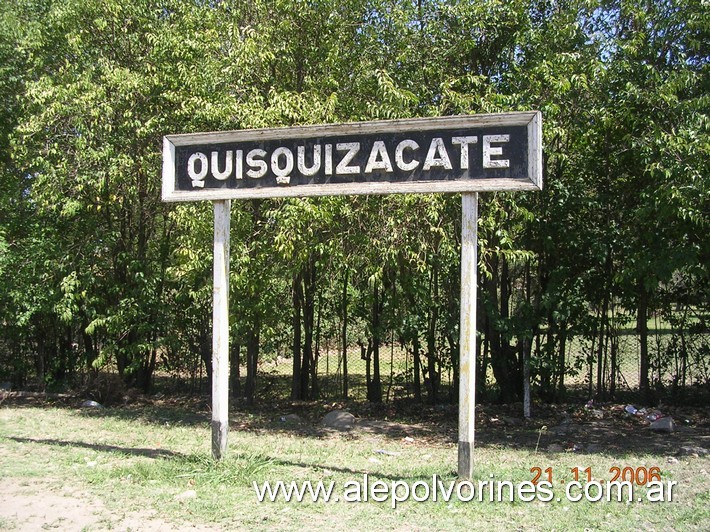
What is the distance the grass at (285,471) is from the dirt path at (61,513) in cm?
10

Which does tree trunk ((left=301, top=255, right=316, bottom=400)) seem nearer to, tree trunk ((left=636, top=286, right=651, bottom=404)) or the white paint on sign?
tree trunk ((left=636, top=286, right=651, bottom=404))

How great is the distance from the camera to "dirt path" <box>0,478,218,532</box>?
489cm

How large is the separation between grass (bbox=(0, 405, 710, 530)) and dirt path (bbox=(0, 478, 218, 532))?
0.10m

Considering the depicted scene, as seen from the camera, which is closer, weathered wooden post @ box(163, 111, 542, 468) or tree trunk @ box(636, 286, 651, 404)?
weathered wooden post @ box(163, 111, 542, 468)

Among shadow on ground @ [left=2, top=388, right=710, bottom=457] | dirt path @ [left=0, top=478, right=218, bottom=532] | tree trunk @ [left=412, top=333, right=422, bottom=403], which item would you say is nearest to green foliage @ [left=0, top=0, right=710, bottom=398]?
tree trunk @ [left=412, top=333, right=422, bottom=403]

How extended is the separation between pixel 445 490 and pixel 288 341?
6585mm

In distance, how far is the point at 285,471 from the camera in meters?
6.45

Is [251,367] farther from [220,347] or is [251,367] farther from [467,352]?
[467,352]

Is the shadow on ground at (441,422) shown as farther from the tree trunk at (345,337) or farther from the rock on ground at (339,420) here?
the tree trunk at (345,337)

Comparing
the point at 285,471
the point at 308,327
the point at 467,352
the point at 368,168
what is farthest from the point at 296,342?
the point at 467,352

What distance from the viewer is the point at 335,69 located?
9.77 metres

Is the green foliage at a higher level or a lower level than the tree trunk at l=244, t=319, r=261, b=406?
higher

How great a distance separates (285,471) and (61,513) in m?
2.02

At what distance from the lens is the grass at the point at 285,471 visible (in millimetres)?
5066
